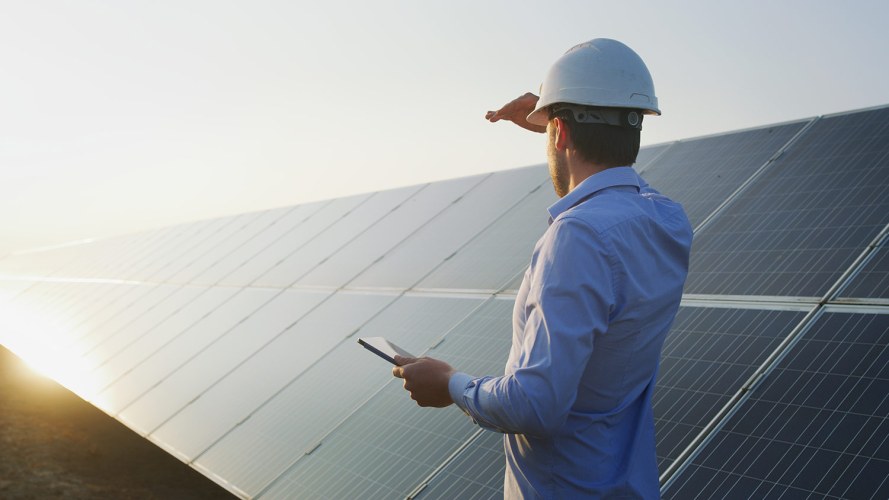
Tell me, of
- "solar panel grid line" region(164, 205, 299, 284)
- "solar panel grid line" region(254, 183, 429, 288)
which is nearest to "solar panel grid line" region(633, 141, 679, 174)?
"solar panel grid line" region(254, 183, 429, 288)

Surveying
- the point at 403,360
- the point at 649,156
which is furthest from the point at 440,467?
the point at 649,156

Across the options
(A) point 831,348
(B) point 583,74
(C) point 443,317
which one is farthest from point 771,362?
(C) point 443,317

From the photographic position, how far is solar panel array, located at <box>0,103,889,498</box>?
4258mm

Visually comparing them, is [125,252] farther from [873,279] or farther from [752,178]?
[873,279]

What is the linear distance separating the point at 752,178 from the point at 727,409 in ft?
10.4

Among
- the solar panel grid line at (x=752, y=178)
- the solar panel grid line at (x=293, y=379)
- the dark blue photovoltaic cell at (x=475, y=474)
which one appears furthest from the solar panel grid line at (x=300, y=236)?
the dark blue photovoltaic cell at (x=475, y=474)

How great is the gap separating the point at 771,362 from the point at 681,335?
30.4 inches

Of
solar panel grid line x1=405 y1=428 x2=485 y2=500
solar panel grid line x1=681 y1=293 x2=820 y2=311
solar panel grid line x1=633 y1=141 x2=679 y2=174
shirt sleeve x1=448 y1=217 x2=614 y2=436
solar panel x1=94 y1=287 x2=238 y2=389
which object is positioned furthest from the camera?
solar panel x1=94 y1=287 x2=238 y2=389

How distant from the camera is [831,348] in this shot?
4.50 metres

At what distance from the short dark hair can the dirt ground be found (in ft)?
33.2

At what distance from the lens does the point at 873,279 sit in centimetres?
496

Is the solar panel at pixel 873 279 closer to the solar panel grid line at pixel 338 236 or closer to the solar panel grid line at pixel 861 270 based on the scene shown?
the solar panel grid line at pixel 861 270

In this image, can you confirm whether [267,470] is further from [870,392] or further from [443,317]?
[870,392]

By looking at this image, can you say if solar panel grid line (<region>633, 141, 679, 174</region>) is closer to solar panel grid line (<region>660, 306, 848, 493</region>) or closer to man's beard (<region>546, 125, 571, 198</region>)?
solar panel grid line (<region>660, 306, 848, 493</region>)
